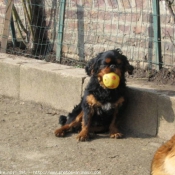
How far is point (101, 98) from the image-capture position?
225 inches

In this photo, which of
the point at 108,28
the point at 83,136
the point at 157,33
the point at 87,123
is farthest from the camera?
the point at 108,28

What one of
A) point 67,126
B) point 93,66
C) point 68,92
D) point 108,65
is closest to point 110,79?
point 108,65

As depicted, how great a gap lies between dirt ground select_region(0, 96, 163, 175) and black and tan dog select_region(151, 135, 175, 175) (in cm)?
144

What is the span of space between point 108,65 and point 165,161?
2.36 metres

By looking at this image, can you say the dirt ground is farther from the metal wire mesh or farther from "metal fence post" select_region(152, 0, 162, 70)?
the metal wire mesh

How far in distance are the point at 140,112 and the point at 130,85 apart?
410 millimetres

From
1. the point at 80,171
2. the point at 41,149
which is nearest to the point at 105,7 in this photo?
the point at 41,149

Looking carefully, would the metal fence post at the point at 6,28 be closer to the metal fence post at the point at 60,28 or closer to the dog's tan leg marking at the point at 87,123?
the metal fence post at the point at 60,28

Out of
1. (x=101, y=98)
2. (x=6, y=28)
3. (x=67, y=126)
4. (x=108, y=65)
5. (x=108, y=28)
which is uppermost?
(x=6, y=28)

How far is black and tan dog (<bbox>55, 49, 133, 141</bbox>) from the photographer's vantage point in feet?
18.3

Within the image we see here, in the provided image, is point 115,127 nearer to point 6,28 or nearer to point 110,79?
point 110,79

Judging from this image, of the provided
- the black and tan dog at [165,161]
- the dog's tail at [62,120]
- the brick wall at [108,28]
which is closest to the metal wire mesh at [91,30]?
the brick wall at [108,28]

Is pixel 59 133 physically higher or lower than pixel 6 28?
lower

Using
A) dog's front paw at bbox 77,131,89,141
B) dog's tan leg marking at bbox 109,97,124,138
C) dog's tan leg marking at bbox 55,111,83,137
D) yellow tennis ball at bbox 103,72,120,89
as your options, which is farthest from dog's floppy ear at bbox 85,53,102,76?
dog's front paw at bbox 77,131,89,141
